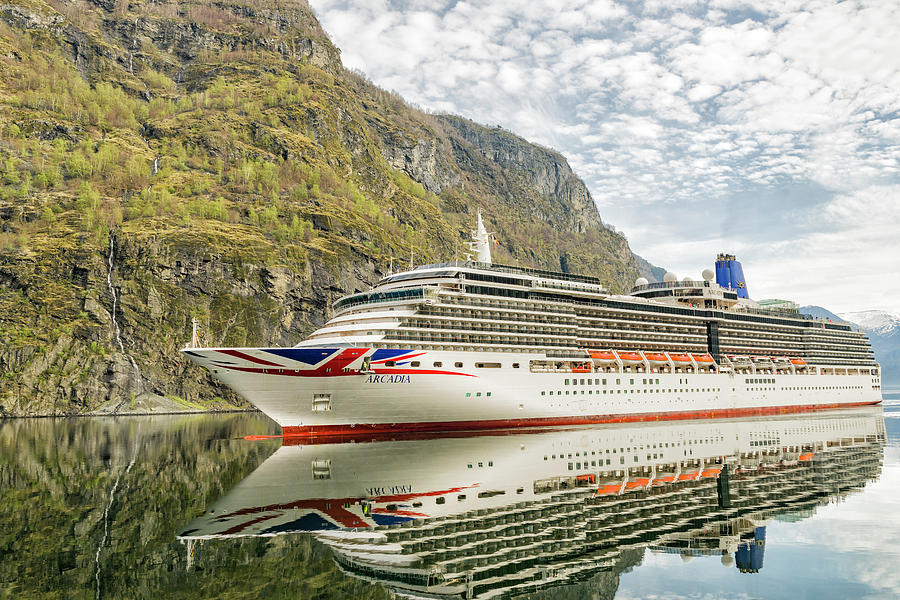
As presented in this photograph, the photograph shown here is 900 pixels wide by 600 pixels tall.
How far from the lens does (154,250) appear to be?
105938mm

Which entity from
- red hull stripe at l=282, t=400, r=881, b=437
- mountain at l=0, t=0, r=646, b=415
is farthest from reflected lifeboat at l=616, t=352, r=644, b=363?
mountain at l=0, t=0, r=646, b=415

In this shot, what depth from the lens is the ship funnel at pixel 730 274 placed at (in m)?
94.6

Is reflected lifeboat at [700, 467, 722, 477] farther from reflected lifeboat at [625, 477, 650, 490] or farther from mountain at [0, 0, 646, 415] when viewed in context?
mountain at [0, 0, 646, 415]

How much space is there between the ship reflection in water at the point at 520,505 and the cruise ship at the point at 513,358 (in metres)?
5.48

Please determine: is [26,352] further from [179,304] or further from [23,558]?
[23,558]

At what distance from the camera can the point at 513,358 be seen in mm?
54500

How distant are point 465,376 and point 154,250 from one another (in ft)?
260

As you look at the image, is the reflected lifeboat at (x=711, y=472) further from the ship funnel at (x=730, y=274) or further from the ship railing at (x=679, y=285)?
the ship funnel at (x=730, y=274)

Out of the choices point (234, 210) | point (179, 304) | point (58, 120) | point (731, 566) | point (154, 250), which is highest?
point (58, 120)

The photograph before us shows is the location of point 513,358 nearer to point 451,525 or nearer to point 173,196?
point 451,525

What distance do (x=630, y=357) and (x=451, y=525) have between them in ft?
164

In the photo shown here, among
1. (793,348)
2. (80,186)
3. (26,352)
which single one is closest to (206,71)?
(80,186)

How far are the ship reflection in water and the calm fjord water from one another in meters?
0.10

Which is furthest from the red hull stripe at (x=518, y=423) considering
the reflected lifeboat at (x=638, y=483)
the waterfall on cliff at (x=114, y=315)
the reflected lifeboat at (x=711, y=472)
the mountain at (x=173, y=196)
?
the waterfall on cliff at (x=114, y=315)
